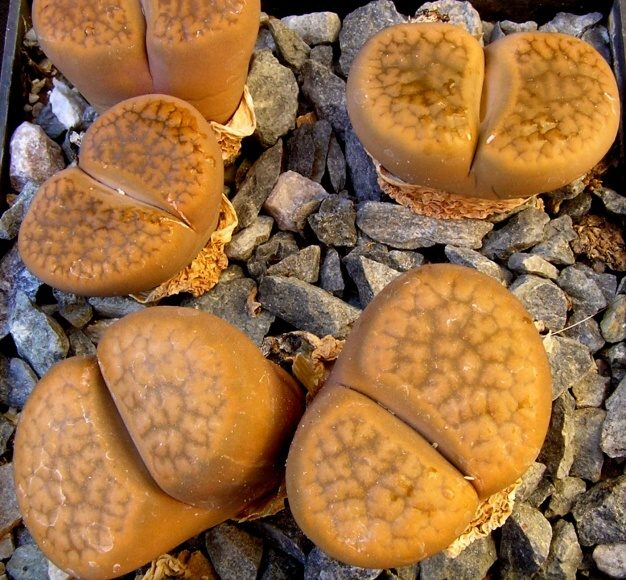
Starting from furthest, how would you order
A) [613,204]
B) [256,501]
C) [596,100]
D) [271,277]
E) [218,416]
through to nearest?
[613,204] → [271,277] → [596,100] → [256,501] → [218,416]

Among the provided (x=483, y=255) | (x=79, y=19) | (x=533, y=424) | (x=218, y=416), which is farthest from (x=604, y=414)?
(x=79, y=19)

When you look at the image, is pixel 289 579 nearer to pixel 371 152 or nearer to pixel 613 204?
pixel 371 152

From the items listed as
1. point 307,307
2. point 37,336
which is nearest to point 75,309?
point 37,336

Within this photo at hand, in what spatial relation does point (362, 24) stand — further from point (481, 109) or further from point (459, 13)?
point (481, 109)

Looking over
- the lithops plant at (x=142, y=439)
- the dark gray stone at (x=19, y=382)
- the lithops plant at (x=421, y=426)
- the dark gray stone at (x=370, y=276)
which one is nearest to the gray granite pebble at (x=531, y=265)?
the dark gray stone at (x=370, y=276)

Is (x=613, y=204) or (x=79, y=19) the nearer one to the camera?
(x=79, y=19)
